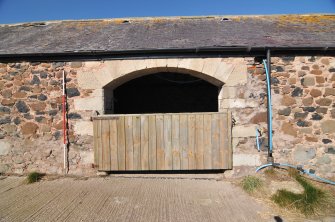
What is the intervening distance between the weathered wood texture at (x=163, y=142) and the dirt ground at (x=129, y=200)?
0.95 ft

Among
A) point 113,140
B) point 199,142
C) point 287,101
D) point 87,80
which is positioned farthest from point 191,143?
point 87,80

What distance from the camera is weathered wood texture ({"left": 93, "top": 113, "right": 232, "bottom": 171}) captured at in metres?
4.82

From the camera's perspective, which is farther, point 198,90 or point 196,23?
point 198,90

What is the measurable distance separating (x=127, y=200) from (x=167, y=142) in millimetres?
1450

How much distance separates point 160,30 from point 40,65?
291cm

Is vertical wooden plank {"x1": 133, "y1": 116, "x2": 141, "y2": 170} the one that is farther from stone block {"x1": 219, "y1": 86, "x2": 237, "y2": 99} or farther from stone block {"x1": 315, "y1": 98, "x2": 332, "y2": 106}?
stone block {"x1": 315, "y1": 98, "x2": 332, "y2": 106}

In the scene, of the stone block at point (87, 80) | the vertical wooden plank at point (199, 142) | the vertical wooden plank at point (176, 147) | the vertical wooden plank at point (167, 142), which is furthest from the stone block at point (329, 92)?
the stone block at point (87, 80)

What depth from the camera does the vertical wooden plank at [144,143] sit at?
4879mm

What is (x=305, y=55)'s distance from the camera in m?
4.79

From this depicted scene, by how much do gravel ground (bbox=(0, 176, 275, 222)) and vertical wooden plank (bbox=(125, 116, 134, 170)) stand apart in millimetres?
288

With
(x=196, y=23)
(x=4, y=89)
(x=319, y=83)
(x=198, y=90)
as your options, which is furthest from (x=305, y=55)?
(x=4, y=89)

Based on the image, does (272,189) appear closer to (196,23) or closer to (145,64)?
(145,64)

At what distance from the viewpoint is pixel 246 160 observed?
4.82 metres

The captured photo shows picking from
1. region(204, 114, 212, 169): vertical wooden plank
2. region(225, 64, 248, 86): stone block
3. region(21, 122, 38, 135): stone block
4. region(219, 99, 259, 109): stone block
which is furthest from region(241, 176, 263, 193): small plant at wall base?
region(21, 122, 38, 135): stone block
